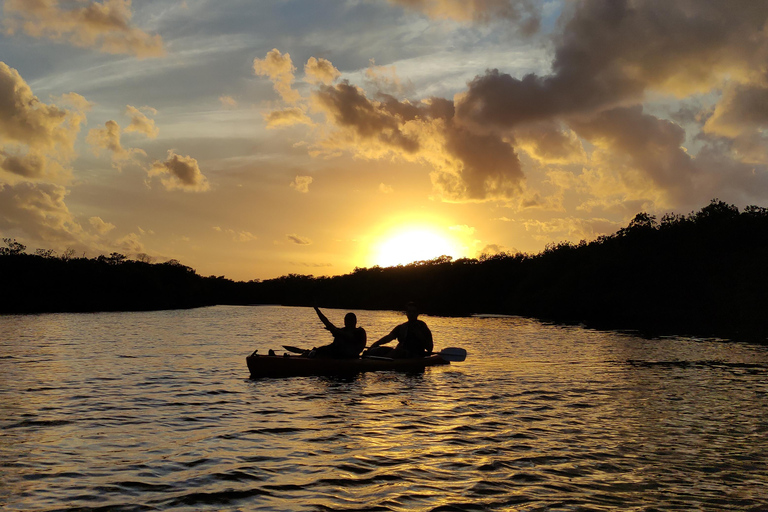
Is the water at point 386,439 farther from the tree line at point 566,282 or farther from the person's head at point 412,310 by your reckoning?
the tree line at point 566,282

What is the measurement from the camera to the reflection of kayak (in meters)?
15.4

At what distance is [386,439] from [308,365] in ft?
23.2

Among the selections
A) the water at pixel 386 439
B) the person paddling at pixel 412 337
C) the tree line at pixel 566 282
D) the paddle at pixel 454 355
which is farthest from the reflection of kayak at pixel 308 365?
the tree line at pixel 566 282

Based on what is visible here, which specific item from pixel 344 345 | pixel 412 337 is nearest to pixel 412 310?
pixel 412 337

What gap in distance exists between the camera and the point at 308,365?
1572 centimetres

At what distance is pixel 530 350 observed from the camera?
24734 millimetres

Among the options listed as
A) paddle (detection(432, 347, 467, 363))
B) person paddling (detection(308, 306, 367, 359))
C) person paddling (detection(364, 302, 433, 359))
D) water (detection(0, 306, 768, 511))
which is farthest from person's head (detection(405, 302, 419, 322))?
person paddling (detection(308, 306, 367, 359))

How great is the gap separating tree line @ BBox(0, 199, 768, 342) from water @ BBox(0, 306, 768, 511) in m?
23.0

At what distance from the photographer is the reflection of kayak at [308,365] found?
50.4 feet

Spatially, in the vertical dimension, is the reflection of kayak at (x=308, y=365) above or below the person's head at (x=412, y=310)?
below

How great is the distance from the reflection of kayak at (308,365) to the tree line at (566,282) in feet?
78.6

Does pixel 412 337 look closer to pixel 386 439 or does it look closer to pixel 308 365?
pixel 308 365

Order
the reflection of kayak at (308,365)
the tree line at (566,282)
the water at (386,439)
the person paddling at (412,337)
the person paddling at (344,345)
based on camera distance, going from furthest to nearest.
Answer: the tree line at (566,282) < the person paddling at (412,337) < the person paddling at (344,345) < the reflection of kayak at (308,365) < the water at (386,439)

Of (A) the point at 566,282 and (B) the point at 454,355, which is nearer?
(B) the point at 454,355
